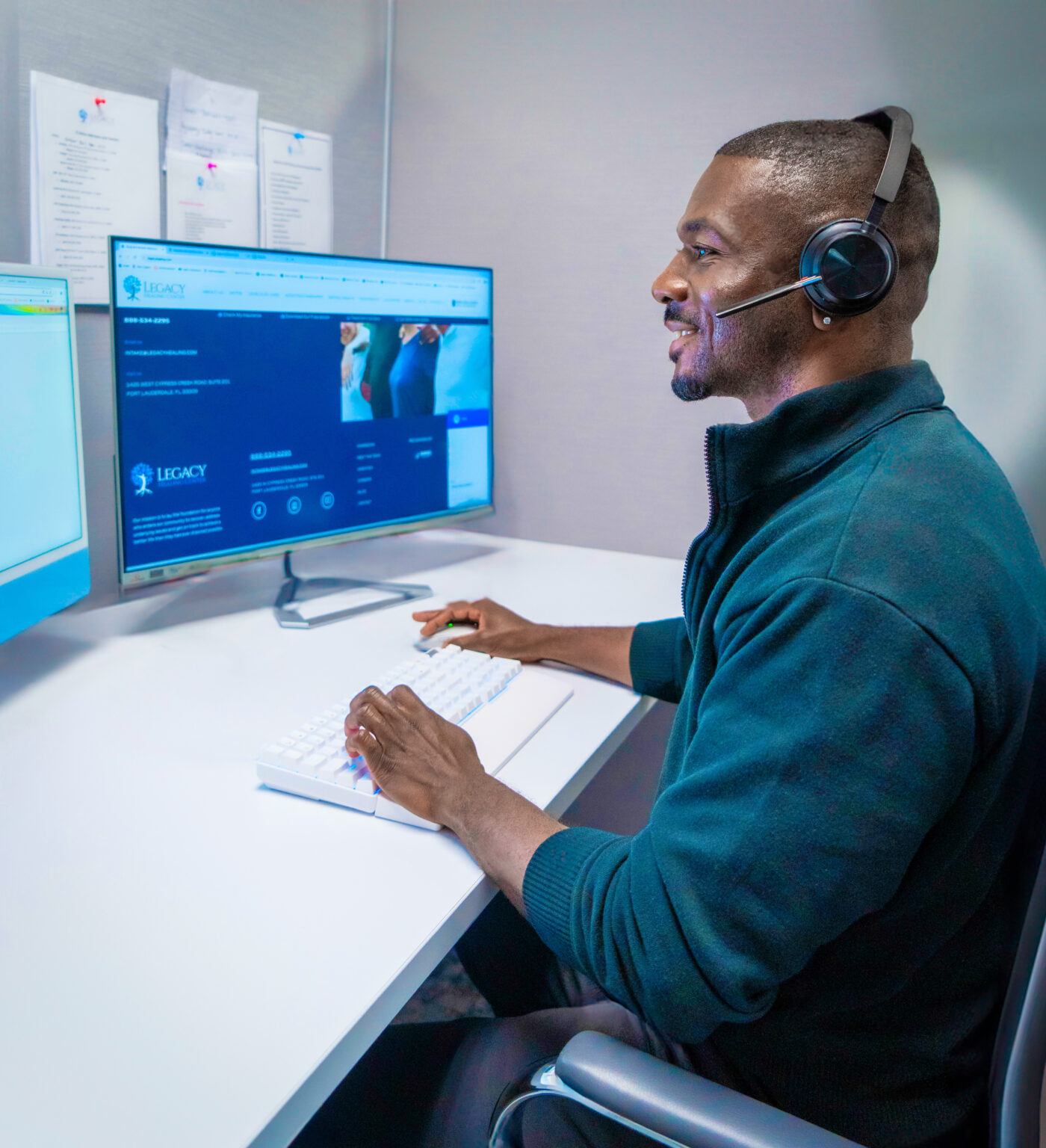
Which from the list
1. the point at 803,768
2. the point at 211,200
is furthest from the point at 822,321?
the point at 211,200

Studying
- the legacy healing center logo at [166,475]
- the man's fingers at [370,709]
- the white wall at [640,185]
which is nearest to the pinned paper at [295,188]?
the white wall at [640,185]

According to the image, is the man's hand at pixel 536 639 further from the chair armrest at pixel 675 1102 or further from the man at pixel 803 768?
the chair armrest at pixel 675 1102

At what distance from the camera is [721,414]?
1.48m

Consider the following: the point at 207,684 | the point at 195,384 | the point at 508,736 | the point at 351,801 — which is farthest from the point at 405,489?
the point at 351,801

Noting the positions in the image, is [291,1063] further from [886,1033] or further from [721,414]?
[721,414]

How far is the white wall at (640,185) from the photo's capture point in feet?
4.17

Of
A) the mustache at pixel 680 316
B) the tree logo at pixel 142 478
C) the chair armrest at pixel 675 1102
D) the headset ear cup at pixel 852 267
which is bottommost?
the chair armrest at pixel 675 1102

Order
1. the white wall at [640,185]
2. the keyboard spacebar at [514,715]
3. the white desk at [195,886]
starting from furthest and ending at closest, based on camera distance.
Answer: the white wall at [640,185] < the keyboard spacebar at [514,715] < the white desk at [195,886]

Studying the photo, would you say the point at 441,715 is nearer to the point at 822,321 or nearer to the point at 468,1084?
the point at 468,1084

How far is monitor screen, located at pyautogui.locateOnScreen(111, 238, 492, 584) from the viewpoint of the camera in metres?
1.07

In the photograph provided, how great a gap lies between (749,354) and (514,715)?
1.38 ft

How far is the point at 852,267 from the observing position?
2.26 feet

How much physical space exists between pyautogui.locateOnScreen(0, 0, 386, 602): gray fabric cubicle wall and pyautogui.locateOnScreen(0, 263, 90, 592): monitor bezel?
0.14 meters

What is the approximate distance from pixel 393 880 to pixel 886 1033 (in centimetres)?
37
